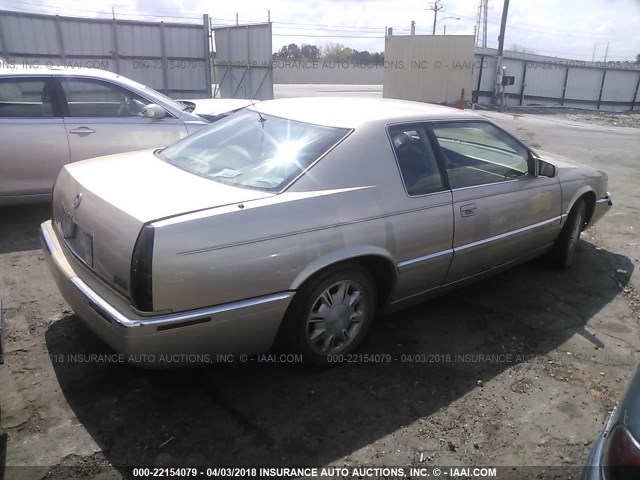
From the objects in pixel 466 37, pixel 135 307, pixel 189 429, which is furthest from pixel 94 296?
pixel 466 37

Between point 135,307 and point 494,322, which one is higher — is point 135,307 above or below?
above

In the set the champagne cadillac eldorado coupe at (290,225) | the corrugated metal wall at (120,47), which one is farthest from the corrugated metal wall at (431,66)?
the champagne cadillac eldorado coupe at (290,225)

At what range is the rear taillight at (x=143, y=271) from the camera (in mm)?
A: 2318

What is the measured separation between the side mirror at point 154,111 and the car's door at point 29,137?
33.6 inches

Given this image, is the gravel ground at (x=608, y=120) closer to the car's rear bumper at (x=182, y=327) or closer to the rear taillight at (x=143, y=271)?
the car's rear bumper at (x=182, y=327)

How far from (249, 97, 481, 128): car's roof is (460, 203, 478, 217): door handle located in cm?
66

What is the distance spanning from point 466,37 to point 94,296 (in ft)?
66.6

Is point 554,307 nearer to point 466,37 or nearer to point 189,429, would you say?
point 189,429

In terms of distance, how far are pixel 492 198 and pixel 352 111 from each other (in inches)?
47.0

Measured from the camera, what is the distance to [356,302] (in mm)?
3096

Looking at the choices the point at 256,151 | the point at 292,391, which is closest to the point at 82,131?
the point at 256,151

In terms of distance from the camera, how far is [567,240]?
15.1ft

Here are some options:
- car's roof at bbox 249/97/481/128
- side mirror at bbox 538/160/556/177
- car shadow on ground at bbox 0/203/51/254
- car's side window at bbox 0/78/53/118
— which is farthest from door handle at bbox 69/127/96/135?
side mirror at bbox 538/160/556/177

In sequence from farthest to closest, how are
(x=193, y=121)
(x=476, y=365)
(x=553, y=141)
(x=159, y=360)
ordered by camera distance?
(x=553, y=141) < (x=193, y=121) < (x=476, y=365) < (x=159, y=360)
